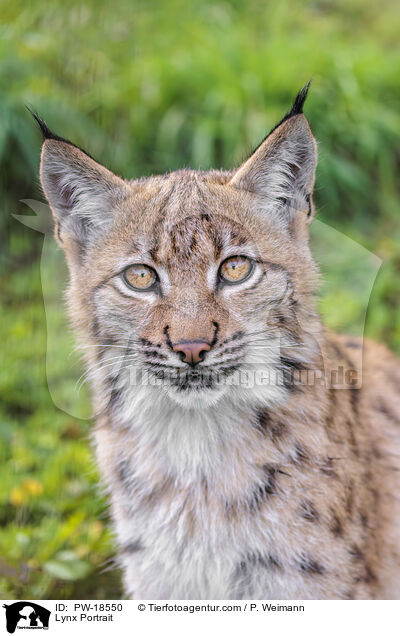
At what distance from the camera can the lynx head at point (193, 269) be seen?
2.06m

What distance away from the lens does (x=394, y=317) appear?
13.4 feet

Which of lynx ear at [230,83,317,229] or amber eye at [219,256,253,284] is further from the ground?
lynx ear at [230,83,317,229]

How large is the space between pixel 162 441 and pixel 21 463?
1177 millimetres

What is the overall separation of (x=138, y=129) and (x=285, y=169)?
95.2 inches

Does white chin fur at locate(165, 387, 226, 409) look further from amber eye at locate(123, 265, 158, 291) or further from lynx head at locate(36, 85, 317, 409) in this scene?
amber eye at locate(123, 265, 158, 291)

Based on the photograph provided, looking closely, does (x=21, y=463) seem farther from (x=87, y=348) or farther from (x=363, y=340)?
(x=363, y=340)

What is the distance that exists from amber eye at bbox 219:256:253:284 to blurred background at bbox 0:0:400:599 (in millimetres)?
755

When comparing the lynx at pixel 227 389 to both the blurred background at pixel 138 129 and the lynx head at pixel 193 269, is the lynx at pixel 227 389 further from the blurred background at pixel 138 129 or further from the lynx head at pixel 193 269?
the blurred background at pixel 138 129

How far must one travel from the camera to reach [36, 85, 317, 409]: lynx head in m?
2.06

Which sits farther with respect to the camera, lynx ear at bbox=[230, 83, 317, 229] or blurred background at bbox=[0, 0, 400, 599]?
blurred background at bbox=[0, 0, 400, 599]

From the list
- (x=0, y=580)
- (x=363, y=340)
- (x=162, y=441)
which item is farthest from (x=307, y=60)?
(x=0, y=580)
